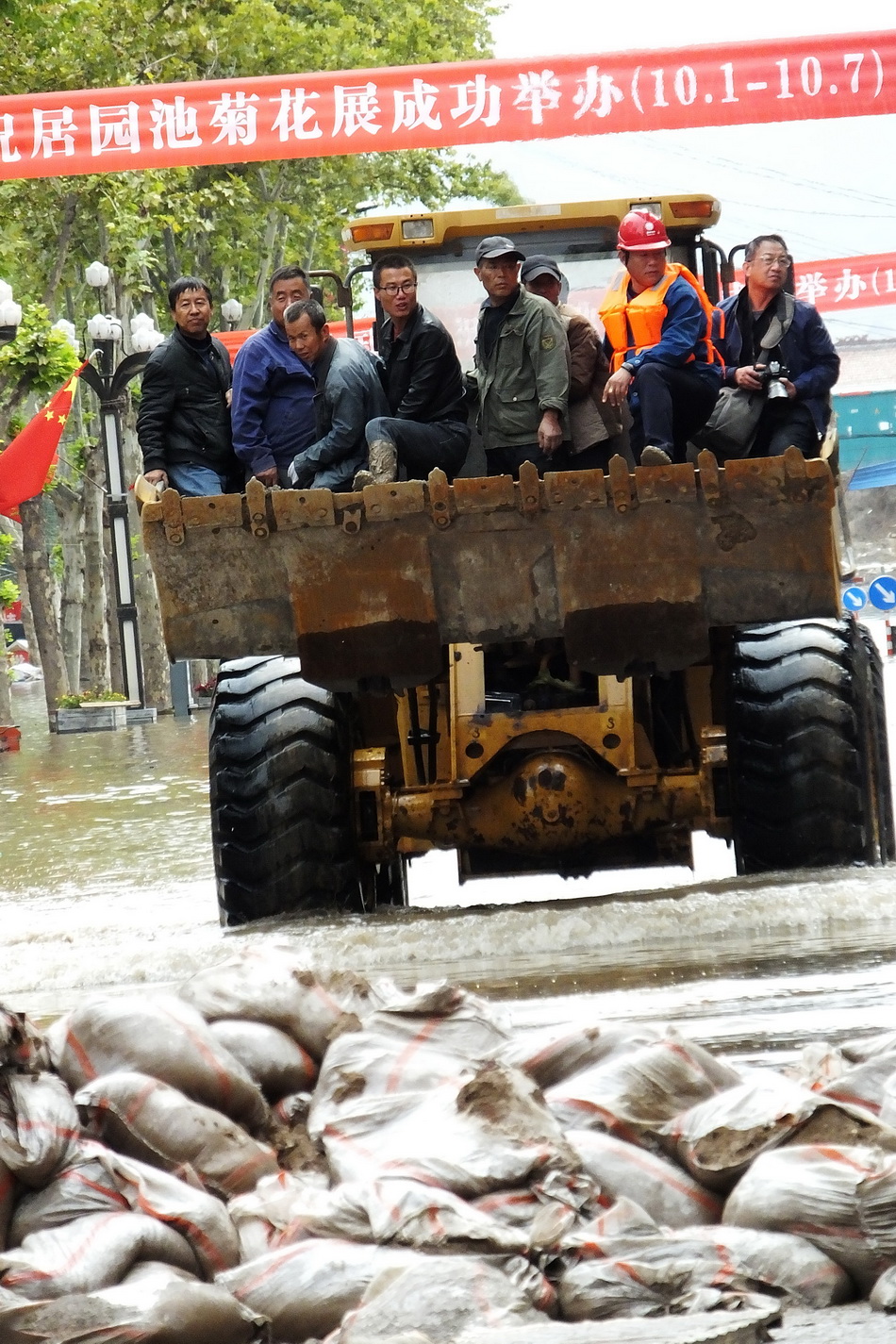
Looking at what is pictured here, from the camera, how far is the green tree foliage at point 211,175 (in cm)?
2702

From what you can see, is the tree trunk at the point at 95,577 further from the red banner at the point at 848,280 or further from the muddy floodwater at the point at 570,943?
the muddy floodwater at the point at 570,943

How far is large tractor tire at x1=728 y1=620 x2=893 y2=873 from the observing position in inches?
300

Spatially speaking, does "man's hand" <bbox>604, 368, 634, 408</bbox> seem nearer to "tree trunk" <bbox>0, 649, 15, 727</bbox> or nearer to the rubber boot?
the rubber boot

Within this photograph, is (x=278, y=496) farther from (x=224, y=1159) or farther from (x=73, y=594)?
(x=73, y=594)

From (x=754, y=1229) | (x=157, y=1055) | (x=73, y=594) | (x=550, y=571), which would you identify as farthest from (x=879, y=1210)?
(x=73, y=594)

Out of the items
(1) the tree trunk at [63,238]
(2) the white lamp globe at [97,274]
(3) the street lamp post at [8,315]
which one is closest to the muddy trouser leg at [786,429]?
(3) the street lamp post at [8,315]

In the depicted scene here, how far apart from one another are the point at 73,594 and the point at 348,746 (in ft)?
93.0

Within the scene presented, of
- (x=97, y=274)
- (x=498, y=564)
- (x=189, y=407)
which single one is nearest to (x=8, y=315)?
(x=97, y=274)

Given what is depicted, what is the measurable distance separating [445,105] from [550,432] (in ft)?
32.7

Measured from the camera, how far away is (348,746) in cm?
798

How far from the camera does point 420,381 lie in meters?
7.62

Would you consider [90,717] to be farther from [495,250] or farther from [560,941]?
[560,941]

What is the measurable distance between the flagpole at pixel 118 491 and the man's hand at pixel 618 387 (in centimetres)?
1955

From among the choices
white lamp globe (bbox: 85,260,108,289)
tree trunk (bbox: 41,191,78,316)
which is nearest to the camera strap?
white lamp globe (bbox: 85,260,108,289)
